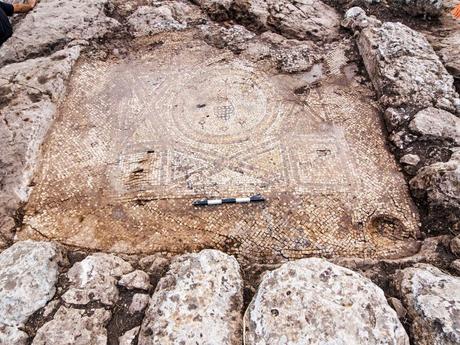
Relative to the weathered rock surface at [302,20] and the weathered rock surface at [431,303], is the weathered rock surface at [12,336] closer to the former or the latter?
the weathered rock surface at [431,303]

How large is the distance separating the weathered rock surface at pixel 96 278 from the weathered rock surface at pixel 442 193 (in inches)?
110

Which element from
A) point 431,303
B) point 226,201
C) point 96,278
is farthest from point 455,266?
point 96,278

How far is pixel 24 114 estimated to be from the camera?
4621mm

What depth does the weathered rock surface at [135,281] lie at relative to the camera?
3.19 meters

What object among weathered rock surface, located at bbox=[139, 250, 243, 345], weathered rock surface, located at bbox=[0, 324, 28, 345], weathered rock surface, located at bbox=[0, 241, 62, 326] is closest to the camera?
weathered rock surface, located at bbox=[139, 250, 243, 345]

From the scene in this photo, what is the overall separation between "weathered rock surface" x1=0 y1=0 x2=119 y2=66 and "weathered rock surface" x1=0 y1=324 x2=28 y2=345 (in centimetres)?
382

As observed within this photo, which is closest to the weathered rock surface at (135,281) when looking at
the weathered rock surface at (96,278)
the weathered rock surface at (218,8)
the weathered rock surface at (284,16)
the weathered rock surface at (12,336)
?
the weathered rock surface at (96,278)

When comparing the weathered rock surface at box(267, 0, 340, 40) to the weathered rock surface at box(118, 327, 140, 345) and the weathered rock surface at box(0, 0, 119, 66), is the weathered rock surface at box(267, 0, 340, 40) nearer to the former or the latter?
the weathered rock surface at box(0, 0, 119, 66)

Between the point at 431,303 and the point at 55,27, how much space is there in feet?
18.4

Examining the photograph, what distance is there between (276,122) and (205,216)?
155cm

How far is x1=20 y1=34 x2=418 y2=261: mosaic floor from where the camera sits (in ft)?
12.6

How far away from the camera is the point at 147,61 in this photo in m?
5.61

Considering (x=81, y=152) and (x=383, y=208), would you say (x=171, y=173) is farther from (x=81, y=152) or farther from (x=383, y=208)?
(x=383, y=208)

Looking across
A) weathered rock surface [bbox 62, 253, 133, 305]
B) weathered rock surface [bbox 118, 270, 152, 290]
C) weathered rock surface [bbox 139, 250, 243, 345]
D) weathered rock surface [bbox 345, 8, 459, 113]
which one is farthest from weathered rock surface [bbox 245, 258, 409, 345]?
weathered rock surface [bbox 345, 8, 459, 113]
